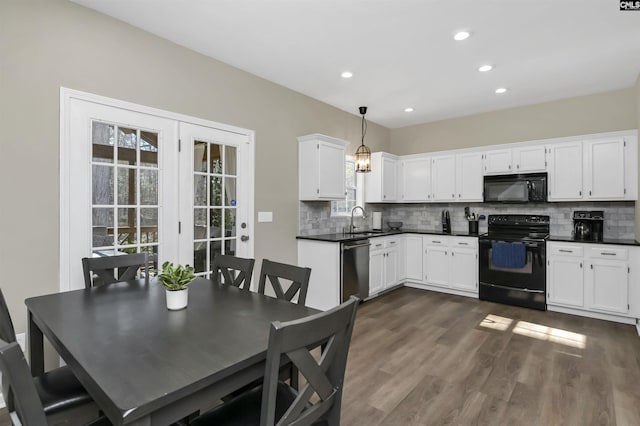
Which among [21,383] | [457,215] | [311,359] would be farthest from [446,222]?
[21,383]

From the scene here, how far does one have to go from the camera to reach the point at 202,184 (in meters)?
3.31

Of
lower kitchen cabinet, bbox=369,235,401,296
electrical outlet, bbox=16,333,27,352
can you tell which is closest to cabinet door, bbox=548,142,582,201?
lower kitchen cabinet, bbox=369,235,401,296

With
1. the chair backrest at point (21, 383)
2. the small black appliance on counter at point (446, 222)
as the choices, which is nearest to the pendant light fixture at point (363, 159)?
the small black appliance on counter at point (446, 222)

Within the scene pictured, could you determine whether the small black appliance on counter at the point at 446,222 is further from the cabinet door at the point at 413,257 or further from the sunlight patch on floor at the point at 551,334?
the sunlight patch on floor at the point at 551,334

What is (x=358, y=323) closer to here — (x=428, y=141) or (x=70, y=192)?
(x=70, y=192)

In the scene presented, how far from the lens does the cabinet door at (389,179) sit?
17.9 feet

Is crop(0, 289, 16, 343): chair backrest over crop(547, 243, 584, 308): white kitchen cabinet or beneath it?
over

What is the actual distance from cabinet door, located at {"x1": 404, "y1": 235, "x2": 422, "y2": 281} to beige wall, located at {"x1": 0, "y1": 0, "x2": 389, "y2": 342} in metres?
3.38

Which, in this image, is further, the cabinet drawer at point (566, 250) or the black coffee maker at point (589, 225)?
the black coffee maker at point (589, 225)

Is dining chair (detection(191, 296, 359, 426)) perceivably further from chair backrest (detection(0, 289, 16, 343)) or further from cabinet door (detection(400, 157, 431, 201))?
cabinet door (detection(400, 157, 431, 201))

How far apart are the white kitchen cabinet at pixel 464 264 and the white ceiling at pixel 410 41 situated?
2073 mm

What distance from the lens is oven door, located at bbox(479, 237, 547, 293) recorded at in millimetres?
4215

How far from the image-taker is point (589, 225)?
168 inches

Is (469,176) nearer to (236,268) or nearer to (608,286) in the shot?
(608,286)
